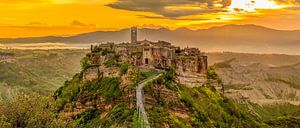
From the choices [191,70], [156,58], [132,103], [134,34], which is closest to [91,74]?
[156,58]

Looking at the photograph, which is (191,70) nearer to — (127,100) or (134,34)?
(134,34)

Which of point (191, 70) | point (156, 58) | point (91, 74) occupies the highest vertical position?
point (156, 58)

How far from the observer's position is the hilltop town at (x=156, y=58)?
78750 mm

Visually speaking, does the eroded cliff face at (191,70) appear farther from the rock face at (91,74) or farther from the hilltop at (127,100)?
the rock face at (91,74)

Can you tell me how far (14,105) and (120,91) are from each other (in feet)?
109

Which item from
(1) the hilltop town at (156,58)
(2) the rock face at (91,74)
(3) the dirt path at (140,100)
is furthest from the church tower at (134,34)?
(3) the dirt path at (140,100)

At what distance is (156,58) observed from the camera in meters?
79.6

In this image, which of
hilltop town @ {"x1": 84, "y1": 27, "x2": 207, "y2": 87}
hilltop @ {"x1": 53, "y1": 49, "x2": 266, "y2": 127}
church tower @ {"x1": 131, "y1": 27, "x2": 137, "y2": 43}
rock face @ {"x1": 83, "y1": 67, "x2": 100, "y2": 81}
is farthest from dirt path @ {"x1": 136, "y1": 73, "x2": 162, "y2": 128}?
church tower @ {"x1": 131, "y1": 27, "x2": 137, "y2": 43}

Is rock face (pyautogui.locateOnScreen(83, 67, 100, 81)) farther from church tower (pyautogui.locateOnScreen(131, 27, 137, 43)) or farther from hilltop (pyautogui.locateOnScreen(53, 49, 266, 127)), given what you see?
church tower (pyautogui.locateOnScreen(131, 27, 137, 43))

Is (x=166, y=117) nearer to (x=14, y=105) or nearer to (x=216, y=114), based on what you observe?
(x=216, y=114)

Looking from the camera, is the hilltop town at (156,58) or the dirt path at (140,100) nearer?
the dirt path at (140,100)

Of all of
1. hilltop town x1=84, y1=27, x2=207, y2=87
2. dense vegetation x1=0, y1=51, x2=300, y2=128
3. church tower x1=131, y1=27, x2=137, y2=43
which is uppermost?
church tower x1=131, y1=27, x2=137, y2=43

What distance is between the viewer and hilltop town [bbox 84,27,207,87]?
7875cm

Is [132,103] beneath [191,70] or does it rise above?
beneath
